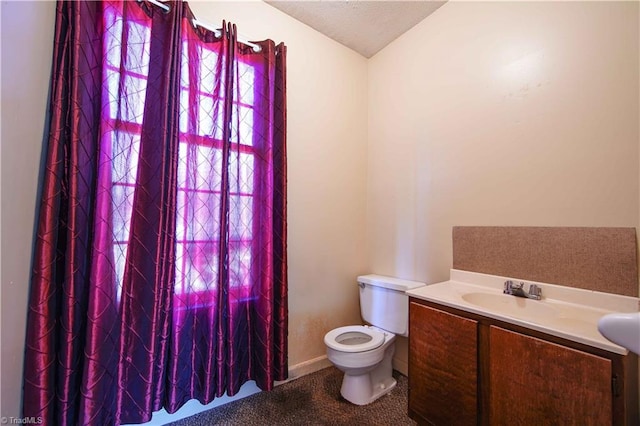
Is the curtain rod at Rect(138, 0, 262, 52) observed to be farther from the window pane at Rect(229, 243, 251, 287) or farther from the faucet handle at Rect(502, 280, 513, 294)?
the faucet handle at Rect(502, 280, 513, 294)

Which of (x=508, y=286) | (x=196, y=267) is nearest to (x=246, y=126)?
(x=196, y=267)

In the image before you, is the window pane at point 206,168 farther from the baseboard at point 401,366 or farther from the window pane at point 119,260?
the baseboard at point 401,366

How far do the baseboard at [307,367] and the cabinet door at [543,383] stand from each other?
1202 mm

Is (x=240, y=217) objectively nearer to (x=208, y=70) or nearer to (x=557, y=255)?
(x=208, y=70)

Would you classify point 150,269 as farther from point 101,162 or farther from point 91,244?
point 101,162

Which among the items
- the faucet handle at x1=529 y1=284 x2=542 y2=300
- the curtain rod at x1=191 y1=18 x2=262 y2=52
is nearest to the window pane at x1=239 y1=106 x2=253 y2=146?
the curtain rod at x1=191 y1=18 x2=262 y2=52

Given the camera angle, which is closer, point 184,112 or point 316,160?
point 184,112

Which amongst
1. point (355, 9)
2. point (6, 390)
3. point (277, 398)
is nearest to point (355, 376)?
point (277, 398)

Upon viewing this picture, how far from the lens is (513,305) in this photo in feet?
4.41

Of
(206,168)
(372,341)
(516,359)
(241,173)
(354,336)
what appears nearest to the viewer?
(516,359)

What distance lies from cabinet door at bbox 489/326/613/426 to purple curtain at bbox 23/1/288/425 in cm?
109

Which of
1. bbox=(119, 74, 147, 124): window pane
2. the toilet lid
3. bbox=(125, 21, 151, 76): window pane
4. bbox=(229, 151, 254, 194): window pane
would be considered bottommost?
the toilet lid

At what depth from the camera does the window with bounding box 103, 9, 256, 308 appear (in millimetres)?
1218

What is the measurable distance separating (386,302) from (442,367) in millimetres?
633
